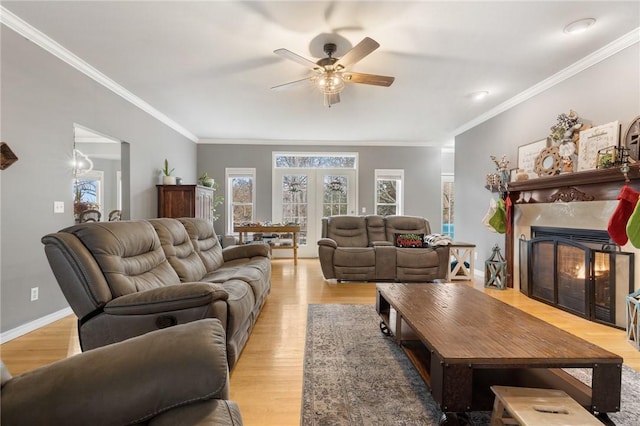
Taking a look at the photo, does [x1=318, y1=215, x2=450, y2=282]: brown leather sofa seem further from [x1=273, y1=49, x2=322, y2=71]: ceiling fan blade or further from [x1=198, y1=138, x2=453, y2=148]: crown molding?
[x1=198, y1=138, x2=453, y2=148]: crown molding

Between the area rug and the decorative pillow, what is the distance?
2181 millimetres

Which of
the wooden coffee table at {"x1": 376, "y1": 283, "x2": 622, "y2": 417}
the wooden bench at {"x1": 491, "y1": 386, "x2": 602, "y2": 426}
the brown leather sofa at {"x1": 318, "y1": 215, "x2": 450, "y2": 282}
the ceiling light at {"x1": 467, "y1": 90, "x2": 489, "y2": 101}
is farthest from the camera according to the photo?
the brown leather sofa at {"x1": 318, "y1": 215, "x2": 450, "y2": 282}

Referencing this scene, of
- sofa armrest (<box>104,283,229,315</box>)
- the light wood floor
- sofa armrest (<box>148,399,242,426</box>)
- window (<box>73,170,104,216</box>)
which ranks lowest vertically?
the light wood floor

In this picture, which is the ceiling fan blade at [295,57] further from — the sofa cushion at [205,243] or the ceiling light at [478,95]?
the ceiling light at [478,95]

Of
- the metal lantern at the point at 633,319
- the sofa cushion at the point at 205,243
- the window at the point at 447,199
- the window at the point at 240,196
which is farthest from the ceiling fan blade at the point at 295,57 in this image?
the window at the point at 447,199

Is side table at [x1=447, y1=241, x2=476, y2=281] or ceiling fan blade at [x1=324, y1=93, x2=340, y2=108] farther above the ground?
ceiling fan blade at [x1=324, y1=93, x2=340, y2=108]

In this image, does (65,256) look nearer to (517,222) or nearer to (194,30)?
(194,30)

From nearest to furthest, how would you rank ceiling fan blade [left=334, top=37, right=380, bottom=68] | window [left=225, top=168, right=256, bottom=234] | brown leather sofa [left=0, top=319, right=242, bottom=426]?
brown leather sofa [left=0, top=319, right=242, bottom=426] → ceiling fan blade [left=334, top=37, right=380, bottom=68] → window [left=225, top=168, right=256, bottom=234]

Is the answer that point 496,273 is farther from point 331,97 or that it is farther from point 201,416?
point 201,416

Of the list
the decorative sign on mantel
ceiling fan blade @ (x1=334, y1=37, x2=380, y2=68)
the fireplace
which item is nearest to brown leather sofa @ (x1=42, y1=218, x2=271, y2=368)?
ceiling fan blade @ (x1=334, y1=37, x2=380, y2=68)

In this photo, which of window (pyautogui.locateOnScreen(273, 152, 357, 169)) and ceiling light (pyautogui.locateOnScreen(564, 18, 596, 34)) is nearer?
ceiling light (pyautogui.locateOnScreen(564, 18, 596, 34))

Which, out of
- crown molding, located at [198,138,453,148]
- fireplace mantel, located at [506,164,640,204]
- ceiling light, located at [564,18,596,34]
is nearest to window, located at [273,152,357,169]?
crown molding, located at [198,138,453,148]

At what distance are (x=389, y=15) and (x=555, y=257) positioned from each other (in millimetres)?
3141

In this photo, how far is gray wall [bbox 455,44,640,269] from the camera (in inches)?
112
